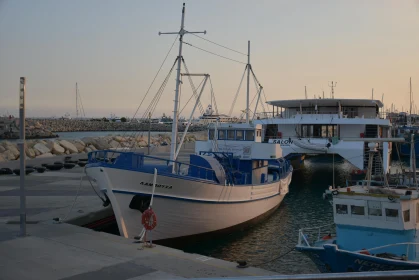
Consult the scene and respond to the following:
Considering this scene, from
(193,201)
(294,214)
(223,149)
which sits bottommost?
(294,214)

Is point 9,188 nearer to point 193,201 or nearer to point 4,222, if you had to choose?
point 4,222

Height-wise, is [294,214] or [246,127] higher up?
[246,127]

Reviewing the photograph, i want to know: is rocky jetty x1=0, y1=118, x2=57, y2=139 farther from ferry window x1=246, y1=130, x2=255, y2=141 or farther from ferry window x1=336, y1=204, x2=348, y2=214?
ferry window x1=336, y1=204, x2=348, y2=214

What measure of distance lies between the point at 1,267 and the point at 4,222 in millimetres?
5065

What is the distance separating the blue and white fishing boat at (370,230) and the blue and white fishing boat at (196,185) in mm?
4714

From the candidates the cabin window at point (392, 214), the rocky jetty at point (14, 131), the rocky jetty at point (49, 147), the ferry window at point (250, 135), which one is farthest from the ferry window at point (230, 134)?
the rocky jetty at point (14, 131)

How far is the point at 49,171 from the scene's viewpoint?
29.8m

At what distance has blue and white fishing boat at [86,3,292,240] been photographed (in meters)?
13.9

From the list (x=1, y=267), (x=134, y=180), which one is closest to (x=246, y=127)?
(x=134, y=180)

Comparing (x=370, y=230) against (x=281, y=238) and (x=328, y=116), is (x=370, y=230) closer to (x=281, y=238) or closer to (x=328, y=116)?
(x=281, y=238)

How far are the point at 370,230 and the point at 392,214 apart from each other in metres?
0.72

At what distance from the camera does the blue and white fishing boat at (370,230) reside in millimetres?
11031

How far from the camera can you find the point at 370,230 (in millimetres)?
11656

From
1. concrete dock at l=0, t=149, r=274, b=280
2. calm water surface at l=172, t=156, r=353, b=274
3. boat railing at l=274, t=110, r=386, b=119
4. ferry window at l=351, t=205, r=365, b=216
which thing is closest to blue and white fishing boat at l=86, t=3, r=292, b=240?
calm water surface at l=172, t=156, r=353, b=274
